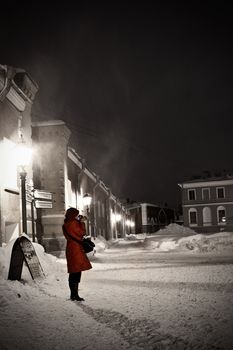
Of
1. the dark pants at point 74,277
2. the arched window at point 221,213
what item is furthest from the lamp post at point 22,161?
the arched window at point 221,213

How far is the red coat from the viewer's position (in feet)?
21.3

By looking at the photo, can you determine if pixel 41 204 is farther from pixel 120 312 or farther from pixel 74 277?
pixel 120 312

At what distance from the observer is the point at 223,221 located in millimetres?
56000

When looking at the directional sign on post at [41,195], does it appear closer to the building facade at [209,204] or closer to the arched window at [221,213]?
the building facade at [209,204]

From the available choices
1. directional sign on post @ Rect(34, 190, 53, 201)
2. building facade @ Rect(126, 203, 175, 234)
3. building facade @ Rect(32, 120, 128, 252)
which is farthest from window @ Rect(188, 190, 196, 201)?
directional sign on post @ Rect(34, 190, 53, 201)

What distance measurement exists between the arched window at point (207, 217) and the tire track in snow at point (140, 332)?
53.1 meters

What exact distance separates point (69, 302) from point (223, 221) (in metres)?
52.6

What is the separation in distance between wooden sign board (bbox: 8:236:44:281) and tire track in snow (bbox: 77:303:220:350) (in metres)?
2.69

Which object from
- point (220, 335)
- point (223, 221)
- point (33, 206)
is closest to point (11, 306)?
point (220, 335)

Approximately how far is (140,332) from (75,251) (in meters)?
2.50

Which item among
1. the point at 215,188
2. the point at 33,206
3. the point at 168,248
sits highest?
the point at 215,188

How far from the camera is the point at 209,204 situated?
56.8 metres

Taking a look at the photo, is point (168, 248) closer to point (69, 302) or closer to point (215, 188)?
point (69, 302)

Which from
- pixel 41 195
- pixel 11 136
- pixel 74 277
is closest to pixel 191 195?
pixel 41 195
